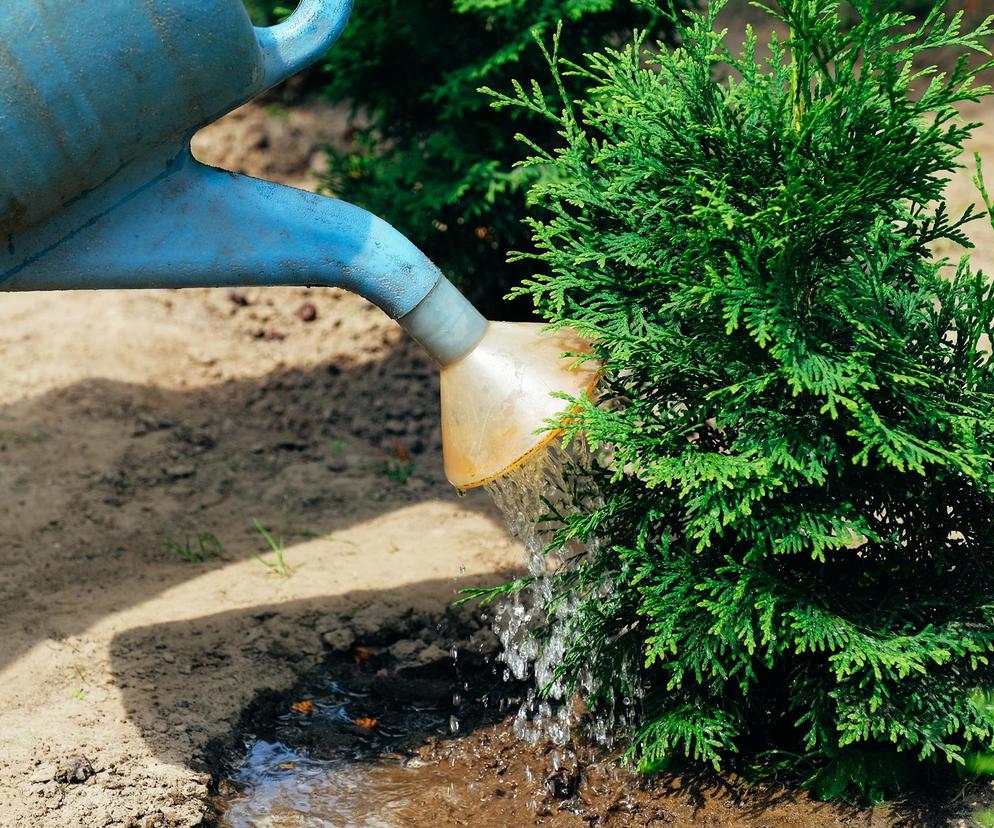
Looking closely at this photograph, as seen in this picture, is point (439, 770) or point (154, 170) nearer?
point (154, 170)

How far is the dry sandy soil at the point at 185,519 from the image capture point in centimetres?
373

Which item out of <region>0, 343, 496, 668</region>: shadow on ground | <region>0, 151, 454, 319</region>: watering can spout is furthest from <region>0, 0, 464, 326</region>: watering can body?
<region>0, 343, 496, 668</region>: shadow on ground

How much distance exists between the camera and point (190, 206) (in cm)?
315

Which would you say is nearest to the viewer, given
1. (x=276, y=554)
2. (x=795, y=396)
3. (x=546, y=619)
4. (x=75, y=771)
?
(x=795, y=396)

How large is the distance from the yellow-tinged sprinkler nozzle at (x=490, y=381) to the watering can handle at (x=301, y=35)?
2.35 feet

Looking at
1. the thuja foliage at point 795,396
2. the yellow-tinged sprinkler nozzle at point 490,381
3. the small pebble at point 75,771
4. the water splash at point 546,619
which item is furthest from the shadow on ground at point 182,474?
the thuja foliage at point 795,396

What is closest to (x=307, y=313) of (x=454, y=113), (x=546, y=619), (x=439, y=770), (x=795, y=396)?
(x=454, y=113)

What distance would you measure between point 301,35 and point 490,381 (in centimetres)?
107

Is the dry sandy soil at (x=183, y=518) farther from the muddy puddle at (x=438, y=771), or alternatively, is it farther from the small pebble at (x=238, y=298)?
the muddy puddle at (x=438, y=771)

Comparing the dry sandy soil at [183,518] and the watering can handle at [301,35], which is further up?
the watering can handle at [301,35]

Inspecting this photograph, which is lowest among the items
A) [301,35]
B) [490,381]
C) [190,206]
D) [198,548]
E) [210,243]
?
[198,548]

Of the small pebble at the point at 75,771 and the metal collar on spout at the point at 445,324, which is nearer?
the metal collar on spout at the point at 445,324

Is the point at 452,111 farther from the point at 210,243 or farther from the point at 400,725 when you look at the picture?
the point at 400,725

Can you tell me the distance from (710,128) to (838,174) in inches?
14.0
